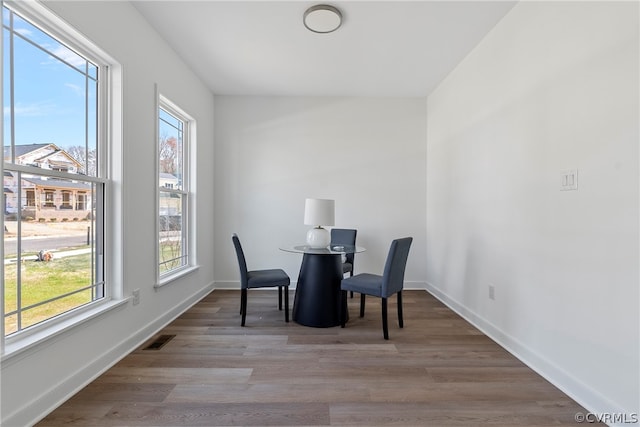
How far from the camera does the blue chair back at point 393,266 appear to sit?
2598mm

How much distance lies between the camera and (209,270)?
4.09 meters

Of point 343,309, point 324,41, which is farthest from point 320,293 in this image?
point 324,41

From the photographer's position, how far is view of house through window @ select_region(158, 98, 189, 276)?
3086 mm

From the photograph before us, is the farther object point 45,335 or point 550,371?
point 550,371

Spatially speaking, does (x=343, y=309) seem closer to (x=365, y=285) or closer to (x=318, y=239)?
(x=365, y=285)

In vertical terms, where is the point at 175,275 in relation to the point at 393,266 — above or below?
below

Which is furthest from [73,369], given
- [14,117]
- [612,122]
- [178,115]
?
[612,122]

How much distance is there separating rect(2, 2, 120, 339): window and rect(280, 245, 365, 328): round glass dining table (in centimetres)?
159

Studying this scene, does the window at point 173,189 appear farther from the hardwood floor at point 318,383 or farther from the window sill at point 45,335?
the window sill at point 45,335

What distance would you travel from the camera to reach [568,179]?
1.86 m

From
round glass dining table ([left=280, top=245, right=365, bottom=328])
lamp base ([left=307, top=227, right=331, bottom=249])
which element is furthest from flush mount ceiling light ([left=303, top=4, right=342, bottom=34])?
round glass dining table ([left=280, top=245, right=365, bottom=328])

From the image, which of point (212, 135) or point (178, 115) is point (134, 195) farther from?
point (212, 135)

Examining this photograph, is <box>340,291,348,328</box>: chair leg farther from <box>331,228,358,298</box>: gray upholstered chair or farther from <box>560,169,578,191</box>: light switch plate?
<box>560,169,578,191</box>: light switch plate

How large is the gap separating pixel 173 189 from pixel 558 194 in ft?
Result: 11.0
